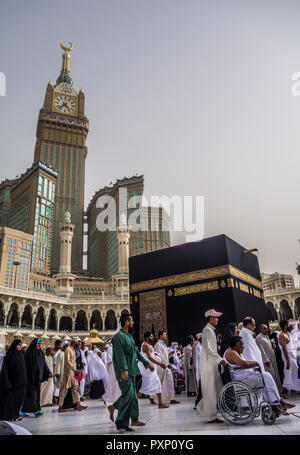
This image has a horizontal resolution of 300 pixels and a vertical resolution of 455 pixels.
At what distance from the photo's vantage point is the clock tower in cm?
6103

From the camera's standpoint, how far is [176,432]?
8.90ft

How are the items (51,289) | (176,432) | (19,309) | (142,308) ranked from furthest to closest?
(51,289), (19,309), (142,308), (176,432)

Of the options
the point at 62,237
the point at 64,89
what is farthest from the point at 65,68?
the point at 62,237

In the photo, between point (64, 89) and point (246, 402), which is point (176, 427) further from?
point (64, 89)

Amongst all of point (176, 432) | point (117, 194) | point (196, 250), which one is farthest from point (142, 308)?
point (117, 194)

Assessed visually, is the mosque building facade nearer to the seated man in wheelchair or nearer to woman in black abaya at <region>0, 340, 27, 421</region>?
woman in black abaya at <region>0, 340, 27, 421</region>

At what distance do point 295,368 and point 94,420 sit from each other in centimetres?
265

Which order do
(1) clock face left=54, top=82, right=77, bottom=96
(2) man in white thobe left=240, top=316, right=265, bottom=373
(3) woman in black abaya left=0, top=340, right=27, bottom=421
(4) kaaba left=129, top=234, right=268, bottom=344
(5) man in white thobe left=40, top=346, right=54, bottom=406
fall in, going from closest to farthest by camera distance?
(2) man in white thobe left=240, top=316, right=265, bottom=373 → (3) woman in black abaya left=0, top=340, right=27, bottom=421 → (5) man in white thobe left=40, top=346, right=54, bottom=406 → (4) kaaba left=129, top=234, right=268, bottom=344 → (1) clock face left=54, top=82, right=77, bottom=96

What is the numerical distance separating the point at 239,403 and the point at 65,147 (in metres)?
66.1

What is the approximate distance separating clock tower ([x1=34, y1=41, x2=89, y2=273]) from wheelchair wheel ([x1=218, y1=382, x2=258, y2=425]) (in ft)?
183

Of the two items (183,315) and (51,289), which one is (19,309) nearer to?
(51,289)

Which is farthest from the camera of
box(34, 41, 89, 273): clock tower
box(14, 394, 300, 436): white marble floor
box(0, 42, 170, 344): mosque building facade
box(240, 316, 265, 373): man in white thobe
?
box(34, 41, 89, 273): clock tower

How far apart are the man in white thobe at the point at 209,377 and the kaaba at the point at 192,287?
5623 millimetres

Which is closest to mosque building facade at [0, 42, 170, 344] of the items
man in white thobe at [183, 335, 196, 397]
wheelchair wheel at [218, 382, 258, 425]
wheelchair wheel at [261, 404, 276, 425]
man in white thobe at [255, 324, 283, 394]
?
man in white thobe at [183, 335, 196, 397]
